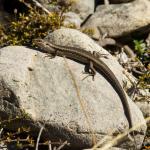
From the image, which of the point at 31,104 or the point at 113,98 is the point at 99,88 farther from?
the point at 31,104

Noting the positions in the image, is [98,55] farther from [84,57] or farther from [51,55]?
[51,55]

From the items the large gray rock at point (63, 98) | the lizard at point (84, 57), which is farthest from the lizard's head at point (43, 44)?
the large gray rock at point (63, 98)

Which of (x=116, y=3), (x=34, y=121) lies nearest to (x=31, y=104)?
(x=34, y=121)

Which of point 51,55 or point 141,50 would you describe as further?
point 141,50

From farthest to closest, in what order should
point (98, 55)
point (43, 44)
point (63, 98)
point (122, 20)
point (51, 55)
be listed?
1. point (122, 20)
2. point (43, 44)
3. point (98, 55)
4. point (51, 55)
5. point (63, 98)

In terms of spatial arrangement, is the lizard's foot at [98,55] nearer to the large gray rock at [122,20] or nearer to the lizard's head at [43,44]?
the lizard's head at [43,44]

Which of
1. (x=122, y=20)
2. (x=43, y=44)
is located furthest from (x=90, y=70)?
(x=122, y=20)

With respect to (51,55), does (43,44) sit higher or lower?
higher
